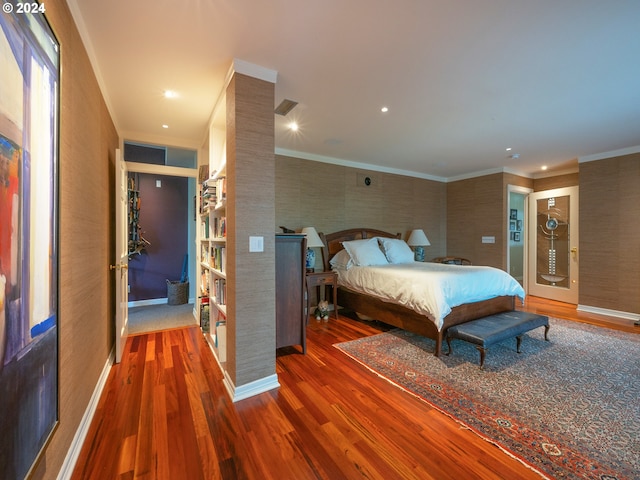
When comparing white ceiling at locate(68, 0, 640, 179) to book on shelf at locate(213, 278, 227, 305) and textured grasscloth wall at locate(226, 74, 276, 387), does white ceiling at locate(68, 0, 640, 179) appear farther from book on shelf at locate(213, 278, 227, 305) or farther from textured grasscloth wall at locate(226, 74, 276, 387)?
book on shelf at locate(213, 278, 227, 305)

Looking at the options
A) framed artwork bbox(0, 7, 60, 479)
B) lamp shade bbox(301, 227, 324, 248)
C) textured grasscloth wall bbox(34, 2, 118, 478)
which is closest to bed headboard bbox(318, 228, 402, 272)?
lamp shade bbox(301, 227, 324, 248)

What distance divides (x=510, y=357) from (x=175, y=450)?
2.91 meters

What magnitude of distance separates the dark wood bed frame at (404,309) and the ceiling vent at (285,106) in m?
2.01

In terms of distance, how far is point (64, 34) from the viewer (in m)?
1.32

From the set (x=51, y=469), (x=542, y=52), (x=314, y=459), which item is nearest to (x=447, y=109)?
(x=542, y=52)

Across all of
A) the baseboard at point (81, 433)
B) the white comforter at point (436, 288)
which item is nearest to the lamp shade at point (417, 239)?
the white comforter at point (436, 288)

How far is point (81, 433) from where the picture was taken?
5.09ft

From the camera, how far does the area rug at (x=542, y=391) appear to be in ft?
4.80

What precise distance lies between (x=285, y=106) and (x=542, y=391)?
3299 mm

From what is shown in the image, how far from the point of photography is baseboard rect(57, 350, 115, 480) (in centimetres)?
131

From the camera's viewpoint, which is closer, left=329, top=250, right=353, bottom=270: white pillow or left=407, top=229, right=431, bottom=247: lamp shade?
left=329, top=250, right=353, bottom=270: white pillow

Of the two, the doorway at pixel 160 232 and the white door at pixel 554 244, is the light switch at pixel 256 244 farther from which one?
the white door at pixel 554 244

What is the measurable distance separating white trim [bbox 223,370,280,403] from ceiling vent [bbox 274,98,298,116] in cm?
247

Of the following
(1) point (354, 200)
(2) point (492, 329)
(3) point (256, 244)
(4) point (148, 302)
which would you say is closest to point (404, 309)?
(2) point (492, 329)
